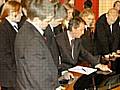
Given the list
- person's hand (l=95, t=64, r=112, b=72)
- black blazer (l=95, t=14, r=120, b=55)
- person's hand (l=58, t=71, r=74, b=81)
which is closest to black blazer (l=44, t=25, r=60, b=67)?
person's hand (l=58, t=71, r=74, b=81)

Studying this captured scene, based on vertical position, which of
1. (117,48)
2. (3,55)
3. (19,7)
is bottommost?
(117,48)

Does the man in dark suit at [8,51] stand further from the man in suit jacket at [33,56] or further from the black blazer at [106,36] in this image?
the black blazer at [106,36]

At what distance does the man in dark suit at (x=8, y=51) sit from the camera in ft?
7.84

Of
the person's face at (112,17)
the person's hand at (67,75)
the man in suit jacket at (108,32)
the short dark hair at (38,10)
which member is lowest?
the person's hand at (67,75)

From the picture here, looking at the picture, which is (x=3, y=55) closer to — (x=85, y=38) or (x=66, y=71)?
(x=66, y=71)

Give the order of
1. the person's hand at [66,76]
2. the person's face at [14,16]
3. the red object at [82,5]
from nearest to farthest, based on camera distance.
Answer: the person's hand at [66,76]
the person's face at [14,16]
the red object at [82,5]

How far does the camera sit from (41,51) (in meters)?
1.83

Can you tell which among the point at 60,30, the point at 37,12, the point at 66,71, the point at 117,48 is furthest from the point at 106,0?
the point at 37,12

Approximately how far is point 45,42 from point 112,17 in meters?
1.86

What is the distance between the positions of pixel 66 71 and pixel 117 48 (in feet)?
3.68

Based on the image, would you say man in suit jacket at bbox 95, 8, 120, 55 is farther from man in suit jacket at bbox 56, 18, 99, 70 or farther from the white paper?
the white paper

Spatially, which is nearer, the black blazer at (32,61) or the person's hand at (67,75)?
the black blazer at (32,61)

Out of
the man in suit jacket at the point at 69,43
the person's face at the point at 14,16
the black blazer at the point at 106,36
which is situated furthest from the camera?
the black blazer at the point at 106,36

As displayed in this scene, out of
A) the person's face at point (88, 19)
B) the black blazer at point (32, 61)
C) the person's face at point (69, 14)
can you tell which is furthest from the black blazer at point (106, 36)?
the black blazer at point (32, 61)
